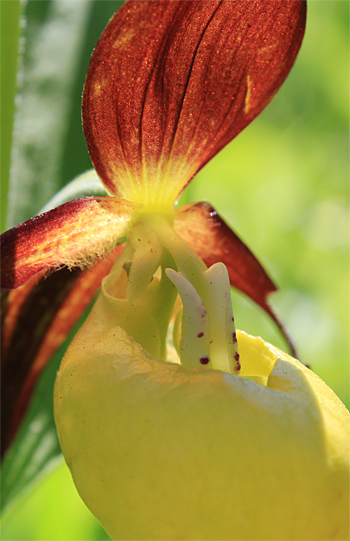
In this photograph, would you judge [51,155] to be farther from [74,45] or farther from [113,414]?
[113,414]

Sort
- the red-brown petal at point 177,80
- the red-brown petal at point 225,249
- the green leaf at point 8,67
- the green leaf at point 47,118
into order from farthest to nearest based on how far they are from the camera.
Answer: the green leaf at point 47,118 < the red-brown petal at point 225,249 < the green leaf at point 8,67 < the red-brown petal at point 177,80

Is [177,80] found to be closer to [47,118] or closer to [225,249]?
[225,249]

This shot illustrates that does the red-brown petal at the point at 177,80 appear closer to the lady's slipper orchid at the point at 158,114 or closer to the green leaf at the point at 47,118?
the lady's slipper orchid at the point at 158,114

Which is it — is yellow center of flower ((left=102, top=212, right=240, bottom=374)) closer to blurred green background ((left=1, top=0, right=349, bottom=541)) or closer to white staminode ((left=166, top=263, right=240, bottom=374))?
white staminode ((left=166, top=263, right=240, bottom=374))

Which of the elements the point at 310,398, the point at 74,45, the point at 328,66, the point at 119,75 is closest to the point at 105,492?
the point at 310,398

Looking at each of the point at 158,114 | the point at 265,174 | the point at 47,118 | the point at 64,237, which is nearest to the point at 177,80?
the point at 158,114

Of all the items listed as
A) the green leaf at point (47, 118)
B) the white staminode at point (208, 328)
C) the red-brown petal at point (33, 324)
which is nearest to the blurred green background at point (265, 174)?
the green leaf at point (47, 118)
